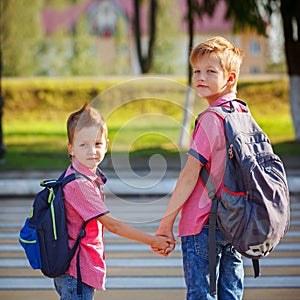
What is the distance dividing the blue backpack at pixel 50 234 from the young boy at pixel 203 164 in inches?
19.0

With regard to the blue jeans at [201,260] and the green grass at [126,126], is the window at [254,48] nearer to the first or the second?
the green grass at [126,126]

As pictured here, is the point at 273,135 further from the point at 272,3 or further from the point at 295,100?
the point at 272,3

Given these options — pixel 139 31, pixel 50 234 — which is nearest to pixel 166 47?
pixel 139 31

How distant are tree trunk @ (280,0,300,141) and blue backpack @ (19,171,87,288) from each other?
38.0 feet

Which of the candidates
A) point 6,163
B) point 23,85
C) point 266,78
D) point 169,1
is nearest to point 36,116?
point 23,85

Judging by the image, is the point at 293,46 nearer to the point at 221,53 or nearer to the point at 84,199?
the point at 221,53

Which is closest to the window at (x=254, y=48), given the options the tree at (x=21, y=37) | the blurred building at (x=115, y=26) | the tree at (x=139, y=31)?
the blurred building at (x=115, y=26)

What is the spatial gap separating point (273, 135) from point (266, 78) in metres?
8.60

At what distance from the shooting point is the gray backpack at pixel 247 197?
3.38m

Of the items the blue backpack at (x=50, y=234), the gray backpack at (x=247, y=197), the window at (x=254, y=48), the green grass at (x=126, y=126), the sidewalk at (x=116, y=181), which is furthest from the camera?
the window at (x=254, y=48)

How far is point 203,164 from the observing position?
348 cm

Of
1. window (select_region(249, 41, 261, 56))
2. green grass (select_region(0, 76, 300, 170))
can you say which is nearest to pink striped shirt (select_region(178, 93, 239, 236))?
green grass (select_region(0, 76, 300, 170))

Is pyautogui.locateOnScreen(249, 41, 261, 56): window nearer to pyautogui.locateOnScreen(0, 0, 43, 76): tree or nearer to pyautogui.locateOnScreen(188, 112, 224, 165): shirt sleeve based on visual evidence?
pyautogui.locateOnScreen(0, 0, 43, 76): tree

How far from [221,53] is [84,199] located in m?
0.91
